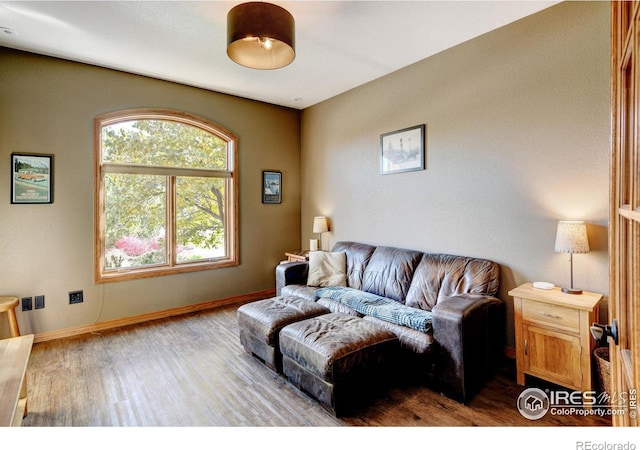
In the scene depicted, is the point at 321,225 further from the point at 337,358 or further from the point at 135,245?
the point at 337,358

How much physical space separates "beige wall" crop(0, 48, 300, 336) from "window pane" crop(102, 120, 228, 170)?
0.21 metres

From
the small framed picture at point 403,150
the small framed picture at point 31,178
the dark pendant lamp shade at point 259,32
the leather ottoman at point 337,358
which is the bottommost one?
the leather ottoman at point 337,358

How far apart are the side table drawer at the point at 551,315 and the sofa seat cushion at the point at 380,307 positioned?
0.69 meters

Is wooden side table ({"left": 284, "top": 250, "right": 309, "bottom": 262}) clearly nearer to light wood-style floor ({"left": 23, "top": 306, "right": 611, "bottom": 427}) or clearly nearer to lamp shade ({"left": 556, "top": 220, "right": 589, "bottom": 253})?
light wood-style floor ({"left": 23, "top": 306, "right": 611, "bottom": 427})

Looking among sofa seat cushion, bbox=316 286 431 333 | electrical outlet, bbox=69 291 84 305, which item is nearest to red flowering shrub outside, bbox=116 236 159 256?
electrical outlet, bbox=69 291 84 305

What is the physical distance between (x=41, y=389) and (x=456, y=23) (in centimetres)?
437

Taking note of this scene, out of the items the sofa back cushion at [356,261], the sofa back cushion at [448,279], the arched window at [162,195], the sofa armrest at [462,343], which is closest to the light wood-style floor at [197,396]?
the sofa armrest at [462,343]

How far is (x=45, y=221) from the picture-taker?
3.26 meters

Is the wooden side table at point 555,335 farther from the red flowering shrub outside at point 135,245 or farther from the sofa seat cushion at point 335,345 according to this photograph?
the red flowering shrub outside at point 135,245

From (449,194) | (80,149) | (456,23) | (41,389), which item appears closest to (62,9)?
(80,149)

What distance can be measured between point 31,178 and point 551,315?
4713 mm

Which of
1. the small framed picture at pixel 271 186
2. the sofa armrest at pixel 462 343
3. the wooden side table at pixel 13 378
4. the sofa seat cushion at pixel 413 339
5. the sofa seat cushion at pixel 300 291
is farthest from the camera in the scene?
the small framed picture at pixel 271 186

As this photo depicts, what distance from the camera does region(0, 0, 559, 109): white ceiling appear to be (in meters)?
2.45

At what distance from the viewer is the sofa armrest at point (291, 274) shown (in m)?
3.67
